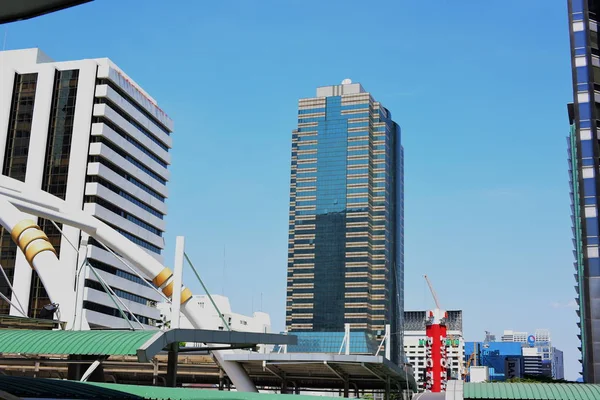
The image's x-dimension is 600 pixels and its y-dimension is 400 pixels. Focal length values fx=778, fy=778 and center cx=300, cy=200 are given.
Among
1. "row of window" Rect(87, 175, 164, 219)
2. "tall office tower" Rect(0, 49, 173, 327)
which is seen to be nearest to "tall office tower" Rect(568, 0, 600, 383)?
"tall office tower" Rect(0, 49, 173, 327)

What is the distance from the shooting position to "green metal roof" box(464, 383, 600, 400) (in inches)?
1572

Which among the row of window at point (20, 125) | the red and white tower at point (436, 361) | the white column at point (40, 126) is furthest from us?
the red and white tower at point (436, 361)

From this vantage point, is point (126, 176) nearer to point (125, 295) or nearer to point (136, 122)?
point (136, 122)

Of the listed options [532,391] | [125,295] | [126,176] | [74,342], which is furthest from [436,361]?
[74,342]

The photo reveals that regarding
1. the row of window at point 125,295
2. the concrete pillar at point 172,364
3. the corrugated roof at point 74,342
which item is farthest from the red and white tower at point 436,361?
the corrugated roof at point 74,342

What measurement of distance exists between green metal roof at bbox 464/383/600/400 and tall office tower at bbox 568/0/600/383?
25.0m

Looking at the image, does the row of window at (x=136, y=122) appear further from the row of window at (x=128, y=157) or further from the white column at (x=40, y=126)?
the white column at (x=40, y=126)

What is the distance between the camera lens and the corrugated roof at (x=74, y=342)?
28734 mm

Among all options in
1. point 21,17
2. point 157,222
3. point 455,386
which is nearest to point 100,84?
point 157,222

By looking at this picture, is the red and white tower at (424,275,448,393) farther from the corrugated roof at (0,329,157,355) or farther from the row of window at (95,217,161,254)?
the corrugated roof at (0,329,157,355)

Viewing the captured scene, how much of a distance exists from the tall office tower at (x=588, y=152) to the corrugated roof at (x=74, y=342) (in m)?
47.2

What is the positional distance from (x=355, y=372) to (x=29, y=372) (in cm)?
2495

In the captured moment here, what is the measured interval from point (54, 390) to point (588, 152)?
5616cm

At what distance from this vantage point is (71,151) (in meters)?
115
